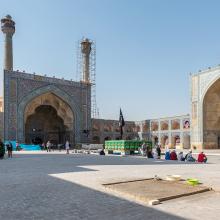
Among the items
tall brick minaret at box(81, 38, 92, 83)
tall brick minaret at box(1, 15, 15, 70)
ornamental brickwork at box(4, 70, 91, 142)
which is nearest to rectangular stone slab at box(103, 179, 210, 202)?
ornamental brickwork at box(4, 70, 91, 142)

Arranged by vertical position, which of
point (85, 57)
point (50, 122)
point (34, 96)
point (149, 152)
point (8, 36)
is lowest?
point (149, 152)

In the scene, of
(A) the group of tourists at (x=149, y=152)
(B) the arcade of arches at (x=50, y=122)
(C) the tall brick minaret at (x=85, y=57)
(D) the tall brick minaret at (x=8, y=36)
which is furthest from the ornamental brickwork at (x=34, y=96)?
(A) the group of tourists at (x=149, y=152)

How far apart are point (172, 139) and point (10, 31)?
3087cm

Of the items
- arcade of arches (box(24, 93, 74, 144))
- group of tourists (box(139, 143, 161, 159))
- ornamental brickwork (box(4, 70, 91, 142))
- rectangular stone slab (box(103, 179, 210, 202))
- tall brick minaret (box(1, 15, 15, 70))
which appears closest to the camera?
rectangular stone slab (box(103, 179, 210, 202))

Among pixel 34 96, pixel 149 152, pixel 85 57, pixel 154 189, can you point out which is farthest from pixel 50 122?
pixel 154 189

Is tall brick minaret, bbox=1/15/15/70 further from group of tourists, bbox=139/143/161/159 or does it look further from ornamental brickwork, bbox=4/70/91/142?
group of tourists, bbox=139/143/161/159

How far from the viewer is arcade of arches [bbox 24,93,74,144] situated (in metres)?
45.9

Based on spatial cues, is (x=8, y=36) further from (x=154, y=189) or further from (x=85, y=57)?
(x=154, y=189)

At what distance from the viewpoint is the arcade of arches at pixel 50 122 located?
45.9 m

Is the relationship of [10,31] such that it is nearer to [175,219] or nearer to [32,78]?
[32,78]

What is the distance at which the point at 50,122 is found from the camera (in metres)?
50.2

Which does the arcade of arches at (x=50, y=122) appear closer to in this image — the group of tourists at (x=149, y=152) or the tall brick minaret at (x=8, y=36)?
the tall brick minaret at (x=8, y=36)

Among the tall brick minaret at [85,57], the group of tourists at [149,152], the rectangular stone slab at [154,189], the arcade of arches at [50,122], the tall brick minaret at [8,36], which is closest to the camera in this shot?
the rectangular stone slab at [154,189]

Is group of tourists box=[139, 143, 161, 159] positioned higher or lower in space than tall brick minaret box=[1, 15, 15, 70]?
lower
